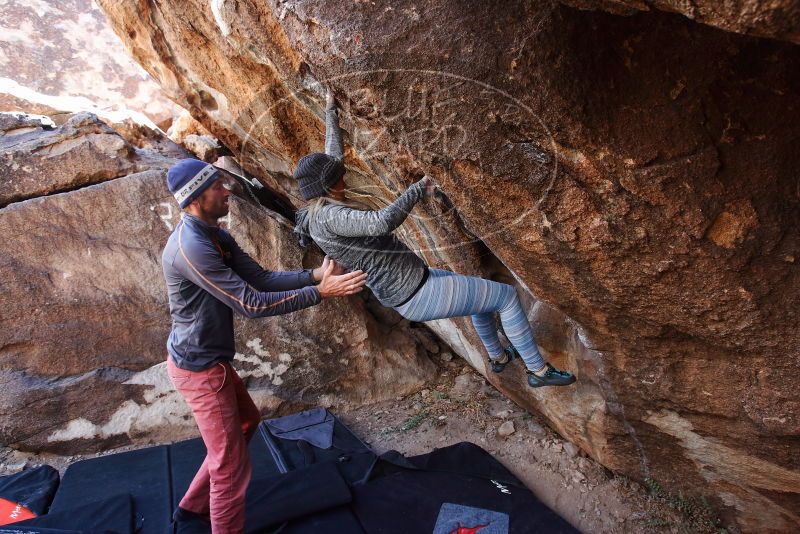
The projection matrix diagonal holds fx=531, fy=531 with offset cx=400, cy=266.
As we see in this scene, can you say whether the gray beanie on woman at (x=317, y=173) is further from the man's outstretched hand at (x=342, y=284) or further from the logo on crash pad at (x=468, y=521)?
the logo on crash pad at (x=468, y=521)

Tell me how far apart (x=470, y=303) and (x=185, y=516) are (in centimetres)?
213

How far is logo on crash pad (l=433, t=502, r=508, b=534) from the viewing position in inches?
124

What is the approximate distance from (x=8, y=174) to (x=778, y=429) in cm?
560

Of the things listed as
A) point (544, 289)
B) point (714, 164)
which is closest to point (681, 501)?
point (544, 289)

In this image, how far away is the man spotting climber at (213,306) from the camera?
8.03 feet

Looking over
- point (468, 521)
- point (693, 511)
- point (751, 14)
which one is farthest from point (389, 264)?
point (693, 511)

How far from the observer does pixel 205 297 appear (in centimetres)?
256

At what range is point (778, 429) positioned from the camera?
2.50m

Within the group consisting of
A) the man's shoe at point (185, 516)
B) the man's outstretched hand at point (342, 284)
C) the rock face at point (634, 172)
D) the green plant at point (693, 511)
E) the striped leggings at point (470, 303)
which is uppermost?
the rock face at point (634, 172)

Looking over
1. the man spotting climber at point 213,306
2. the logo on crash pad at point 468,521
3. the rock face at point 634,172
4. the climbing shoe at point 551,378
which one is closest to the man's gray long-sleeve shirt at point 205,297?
the man spotting climber at point 213,306

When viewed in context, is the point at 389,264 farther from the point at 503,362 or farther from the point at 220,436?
the point at 220,436

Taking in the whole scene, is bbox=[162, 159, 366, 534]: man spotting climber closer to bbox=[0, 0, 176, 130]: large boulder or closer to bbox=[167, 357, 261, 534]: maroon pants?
bbox=[167, 357, 261, 534]: maroon pants

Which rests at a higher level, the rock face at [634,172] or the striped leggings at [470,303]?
the rock face at [634,172]

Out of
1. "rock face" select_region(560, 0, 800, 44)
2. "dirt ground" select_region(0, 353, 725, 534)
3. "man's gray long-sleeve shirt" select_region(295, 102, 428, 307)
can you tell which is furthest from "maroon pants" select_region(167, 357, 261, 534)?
"rock face" select_region(560, 0, 800, 44)
